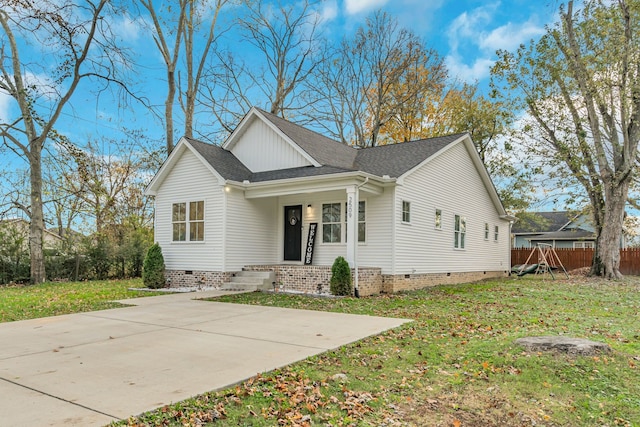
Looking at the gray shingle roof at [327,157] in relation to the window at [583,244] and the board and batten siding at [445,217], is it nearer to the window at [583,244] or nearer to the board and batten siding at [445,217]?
the board and batten siding at [445,217]

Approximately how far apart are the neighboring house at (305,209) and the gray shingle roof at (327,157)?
6 cm

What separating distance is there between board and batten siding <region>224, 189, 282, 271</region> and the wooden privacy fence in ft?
65.0

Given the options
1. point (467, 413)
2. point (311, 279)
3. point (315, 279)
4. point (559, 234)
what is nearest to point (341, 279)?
point (315, 279)

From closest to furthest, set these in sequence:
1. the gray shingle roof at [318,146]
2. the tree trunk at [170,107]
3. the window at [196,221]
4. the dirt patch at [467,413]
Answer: the dirt patch at [467,413], the window at [196,221], the gray shingle roof at [318,146], the tree trunk at [170,107]

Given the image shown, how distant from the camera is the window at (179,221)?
14664 mm

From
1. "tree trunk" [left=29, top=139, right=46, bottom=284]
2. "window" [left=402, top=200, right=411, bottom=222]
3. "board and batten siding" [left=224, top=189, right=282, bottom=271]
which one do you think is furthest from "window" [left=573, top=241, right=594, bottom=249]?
"tree trunk" [left=29, top=139, right=46, bottom=284]

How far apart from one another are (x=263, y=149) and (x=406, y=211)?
5565 mm

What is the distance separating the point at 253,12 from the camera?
81.9 ft

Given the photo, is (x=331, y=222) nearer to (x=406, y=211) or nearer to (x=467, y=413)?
(x=406, y=211)

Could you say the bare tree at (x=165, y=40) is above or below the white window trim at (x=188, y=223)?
above

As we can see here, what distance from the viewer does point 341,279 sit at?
11516 millimetres

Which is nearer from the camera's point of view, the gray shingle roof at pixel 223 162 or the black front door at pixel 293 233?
the gray shingle roof at pixel 223 162

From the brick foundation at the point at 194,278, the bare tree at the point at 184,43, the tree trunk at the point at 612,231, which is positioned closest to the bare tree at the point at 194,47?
the bare tree at the point at 184,43

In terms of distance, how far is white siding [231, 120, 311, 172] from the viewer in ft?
48.5
